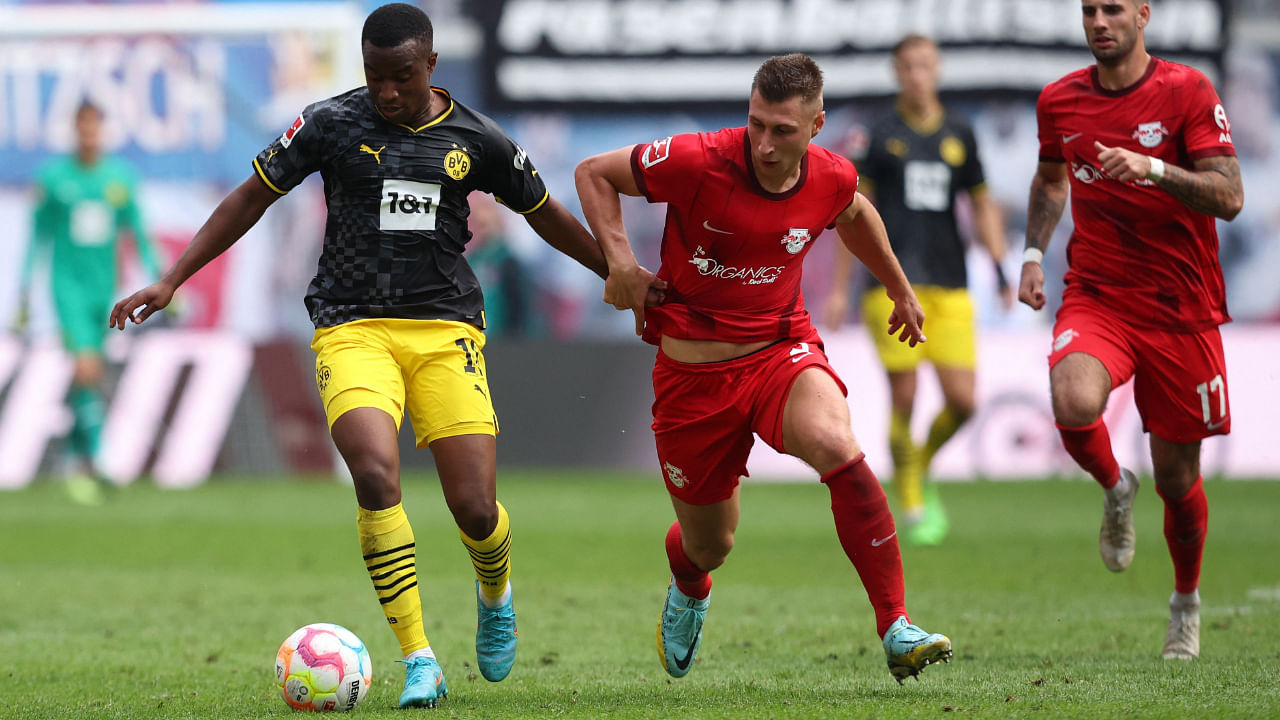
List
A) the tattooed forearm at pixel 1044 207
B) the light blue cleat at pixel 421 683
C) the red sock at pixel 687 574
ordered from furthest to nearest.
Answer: the tattooed forearm at pixel 1044 207 < the red sock at pixel 687 574 < the light blue cleat at pixel 421 683

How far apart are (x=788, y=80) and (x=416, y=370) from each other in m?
1.63

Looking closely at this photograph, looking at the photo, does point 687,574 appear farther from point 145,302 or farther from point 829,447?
point 145,302

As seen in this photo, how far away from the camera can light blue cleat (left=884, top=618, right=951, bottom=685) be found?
488cm

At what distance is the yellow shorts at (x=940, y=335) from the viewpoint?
10.0m

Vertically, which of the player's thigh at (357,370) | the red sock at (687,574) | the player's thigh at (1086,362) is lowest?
the red sock at (687,574)

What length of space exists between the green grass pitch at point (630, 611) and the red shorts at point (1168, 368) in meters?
0.90

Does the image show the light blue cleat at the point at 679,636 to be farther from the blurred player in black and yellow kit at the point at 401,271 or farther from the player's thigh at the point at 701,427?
the blurred player in black and yellow kit at the point at 401,271

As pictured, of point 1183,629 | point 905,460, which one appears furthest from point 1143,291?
point 905,460

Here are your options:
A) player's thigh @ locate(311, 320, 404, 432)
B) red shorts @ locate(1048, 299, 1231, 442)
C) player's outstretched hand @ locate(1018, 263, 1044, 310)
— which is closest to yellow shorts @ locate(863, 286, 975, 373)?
player's outstretched hand @ locate(1018, 263, 1044, 310)

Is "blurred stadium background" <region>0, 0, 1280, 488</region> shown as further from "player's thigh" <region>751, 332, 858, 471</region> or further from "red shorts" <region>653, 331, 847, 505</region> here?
"player's thigh" <region>751, 332, 858, 471</region>

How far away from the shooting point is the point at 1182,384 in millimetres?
6297

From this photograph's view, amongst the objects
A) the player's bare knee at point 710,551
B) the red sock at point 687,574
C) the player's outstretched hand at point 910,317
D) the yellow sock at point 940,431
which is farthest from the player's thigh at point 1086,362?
the yellow sock at point 940,431

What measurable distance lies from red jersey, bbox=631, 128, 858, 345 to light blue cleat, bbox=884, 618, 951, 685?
1.20m

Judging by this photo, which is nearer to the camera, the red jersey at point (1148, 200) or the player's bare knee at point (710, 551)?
the player's bare knee at point (710, 551)
